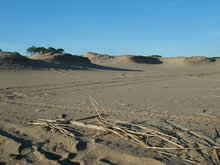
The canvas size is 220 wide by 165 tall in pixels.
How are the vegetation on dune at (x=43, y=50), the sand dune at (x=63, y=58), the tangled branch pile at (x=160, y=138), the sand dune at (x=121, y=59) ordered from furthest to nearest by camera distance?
1. the vegetation on dune at (x=43, y=50)
2. the sand dune at (x=121, y=59)
3. the sand dune at (x=63, y=58)
4. the tangled branch pile at (x=160, y=138)

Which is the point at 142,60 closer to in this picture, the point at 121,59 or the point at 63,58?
the point at 121,59

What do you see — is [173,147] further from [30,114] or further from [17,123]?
[30,114]

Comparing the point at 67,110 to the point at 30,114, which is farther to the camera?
the point at 67,110

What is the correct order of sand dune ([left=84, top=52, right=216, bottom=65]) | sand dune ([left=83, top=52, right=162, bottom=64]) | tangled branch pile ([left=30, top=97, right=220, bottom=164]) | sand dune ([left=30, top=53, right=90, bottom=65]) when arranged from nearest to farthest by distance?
tangled branch pile ([left=30, top=97, right=220, bottom=164]), sand dune ([left=30, top=53, right=90, bottom=65]), sand dune ([left=84, top=52, right=216, bottom=65]), sand dune ([left=83, top=52, right=162, bottom=64])

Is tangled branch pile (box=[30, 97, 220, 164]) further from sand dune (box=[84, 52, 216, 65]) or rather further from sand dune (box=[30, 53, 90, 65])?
sand dune (box=[84, 52, 216, 65])

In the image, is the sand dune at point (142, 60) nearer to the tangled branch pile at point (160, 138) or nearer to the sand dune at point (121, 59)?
the sand dune at point (121, 59)

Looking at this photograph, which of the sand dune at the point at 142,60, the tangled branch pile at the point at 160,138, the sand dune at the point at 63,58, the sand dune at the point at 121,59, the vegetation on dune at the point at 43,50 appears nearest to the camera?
the tangled branch pile at the point at 160,138

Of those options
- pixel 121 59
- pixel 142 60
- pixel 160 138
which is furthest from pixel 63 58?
pixel 160 138

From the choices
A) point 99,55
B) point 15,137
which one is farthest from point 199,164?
point 99,55

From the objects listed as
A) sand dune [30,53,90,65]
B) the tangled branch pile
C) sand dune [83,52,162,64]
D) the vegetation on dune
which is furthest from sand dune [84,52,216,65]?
the tangled branch pile

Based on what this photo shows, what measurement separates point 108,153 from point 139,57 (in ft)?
145

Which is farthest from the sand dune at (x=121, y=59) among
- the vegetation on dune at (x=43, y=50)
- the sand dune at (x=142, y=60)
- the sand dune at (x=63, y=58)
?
the sand dune at (x=63, y=58)

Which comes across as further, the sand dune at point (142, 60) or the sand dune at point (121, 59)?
the sand dune at point (121, 59)

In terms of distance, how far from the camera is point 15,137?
2.52 m
